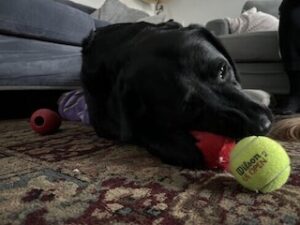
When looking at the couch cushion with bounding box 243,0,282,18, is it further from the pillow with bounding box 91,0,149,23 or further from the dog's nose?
the dog's nose

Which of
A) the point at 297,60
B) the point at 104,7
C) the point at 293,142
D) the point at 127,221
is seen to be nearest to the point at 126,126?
the point at 127,221

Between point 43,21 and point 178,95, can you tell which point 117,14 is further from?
point 178,95

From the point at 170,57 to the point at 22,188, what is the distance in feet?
1.41

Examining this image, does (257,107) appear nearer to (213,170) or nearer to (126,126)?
(213,170)

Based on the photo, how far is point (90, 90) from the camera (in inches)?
41.8

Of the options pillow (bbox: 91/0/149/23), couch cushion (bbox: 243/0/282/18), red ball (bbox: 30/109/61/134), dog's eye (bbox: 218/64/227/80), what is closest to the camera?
dog's eye (bbox: 218/64/227/80)

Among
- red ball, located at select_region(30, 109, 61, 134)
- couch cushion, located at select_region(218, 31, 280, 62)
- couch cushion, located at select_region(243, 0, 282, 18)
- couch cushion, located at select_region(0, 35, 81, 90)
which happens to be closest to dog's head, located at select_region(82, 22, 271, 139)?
red ball, located at select_region(30, 109, 61, 134)

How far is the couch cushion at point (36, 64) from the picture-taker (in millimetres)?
1426

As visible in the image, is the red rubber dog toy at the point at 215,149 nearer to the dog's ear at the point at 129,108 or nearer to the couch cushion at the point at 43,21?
the dog's ear at the point at 129,108

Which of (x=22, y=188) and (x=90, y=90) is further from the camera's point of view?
(x=90, y=90)

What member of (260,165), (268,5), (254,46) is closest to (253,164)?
(260,165)

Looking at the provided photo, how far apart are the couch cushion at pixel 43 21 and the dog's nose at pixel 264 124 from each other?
3.82ft

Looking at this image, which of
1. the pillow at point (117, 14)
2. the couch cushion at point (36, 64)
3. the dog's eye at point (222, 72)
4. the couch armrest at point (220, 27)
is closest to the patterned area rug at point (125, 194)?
the dog's eye at point (222, 72)

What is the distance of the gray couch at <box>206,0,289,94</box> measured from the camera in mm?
1887
